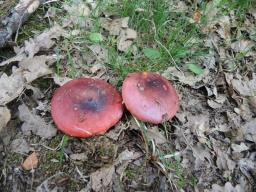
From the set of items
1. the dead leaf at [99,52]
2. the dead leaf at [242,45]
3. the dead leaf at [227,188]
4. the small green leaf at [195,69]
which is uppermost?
the dead leaf at [242,45]

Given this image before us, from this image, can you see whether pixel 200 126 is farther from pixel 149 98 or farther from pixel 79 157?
pixel 79 157

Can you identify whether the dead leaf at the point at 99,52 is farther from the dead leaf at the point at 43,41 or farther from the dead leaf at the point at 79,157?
the dead leaf at the point at 79,157

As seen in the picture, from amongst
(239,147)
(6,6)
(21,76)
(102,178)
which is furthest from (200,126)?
(6,6)

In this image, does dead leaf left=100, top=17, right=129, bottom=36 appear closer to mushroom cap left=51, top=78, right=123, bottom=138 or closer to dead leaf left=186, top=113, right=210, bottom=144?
mushroom cap left=51, top=78, right=123, bottom=138

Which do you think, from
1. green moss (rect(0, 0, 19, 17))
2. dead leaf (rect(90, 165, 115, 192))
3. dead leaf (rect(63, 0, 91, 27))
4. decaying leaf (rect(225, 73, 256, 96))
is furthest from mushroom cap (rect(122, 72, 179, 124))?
green moss (rect(0, 0, 19, 17))

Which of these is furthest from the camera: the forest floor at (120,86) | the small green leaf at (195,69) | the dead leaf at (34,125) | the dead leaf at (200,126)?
the small green leaf at (195,69)

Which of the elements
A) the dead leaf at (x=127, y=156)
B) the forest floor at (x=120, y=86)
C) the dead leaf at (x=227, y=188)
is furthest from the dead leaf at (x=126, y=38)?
the dead leaf at (x=227, y=188)
